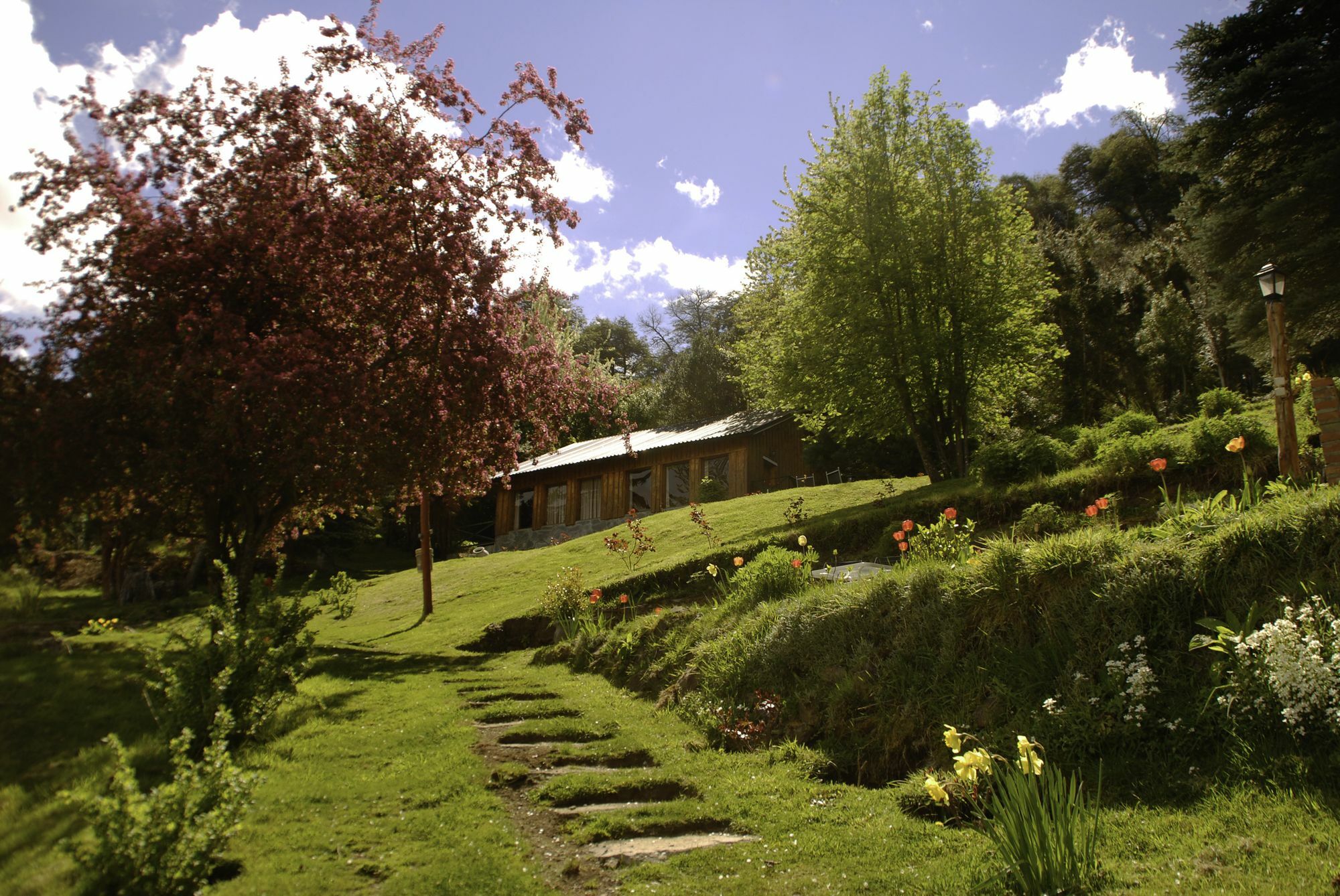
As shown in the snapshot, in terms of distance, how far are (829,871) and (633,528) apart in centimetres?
1175

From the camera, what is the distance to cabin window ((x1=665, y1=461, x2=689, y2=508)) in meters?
29.2

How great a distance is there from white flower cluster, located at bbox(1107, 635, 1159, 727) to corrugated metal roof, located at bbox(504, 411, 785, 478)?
20718 millimetres

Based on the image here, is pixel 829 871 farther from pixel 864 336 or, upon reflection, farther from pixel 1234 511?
pixel 864 336

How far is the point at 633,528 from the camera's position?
15820mm

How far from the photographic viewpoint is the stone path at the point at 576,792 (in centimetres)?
455

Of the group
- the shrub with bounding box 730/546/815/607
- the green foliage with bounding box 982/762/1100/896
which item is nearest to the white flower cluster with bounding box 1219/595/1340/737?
the green foliage with bounding box 982/762/1100/896

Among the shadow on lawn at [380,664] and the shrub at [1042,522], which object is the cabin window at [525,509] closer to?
the shadow on lawn at [380,664]

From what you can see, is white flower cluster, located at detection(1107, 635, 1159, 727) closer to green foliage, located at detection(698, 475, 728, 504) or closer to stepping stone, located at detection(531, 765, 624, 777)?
stepping stone, located at detection(531, 765, 624, 777)

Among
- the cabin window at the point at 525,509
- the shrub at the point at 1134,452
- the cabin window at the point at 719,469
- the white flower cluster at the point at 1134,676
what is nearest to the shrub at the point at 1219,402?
the shrub at the point at 1134,452

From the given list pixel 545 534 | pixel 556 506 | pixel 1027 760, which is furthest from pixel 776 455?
pixel 1027 760

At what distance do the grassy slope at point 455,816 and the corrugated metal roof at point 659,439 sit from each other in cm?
1837

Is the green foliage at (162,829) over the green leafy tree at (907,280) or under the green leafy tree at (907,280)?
under

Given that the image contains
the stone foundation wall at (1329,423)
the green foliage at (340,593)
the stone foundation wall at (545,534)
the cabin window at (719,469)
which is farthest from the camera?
the stone foundation wall at (545,534)

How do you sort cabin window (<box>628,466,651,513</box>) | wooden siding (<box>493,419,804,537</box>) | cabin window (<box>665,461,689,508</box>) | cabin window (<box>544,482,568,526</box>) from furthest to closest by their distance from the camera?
cabin window (<box>544,482,568,526</box>) → cabin window (<box>628,466,651,513</box>) → cabin window (<box>665,461,689,508</box>) → wooden siding (<box>493,419,804,537</box>)
